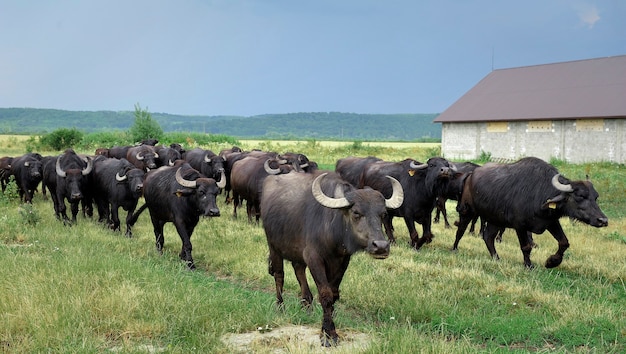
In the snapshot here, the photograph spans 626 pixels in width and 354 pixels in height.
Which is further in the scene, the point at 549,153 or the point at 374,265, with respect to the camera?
the point at 549,153

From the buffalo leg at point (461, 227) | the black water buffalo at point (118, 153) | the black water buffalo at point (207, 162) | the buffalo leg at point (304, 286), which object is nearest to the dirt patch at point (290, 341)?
the buffalo leg at point (304, 286)

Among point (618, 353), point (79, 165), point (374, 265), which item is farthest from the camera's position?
A: point (79, 165)

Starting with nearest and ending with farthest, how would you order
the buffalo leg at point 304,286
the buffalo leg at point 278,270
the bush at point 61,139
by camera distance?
the buffalo leg at point 304,286 < the buffalo leg at point 278,270 < the bush at point 61,139

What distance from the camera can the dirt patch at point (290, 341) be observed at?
16.0 ft

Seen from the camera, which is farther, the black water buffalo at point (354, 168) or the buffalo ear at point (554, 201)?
the black water buffalo at point (354, 168)

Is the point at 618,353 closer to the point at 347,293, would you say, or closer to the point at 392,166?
the point at 347,293

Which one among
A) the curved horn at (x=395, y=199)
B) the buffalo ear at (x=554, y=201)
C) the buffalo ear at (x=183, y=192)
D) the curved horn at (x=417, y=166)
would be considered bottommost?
the buffalo ear at (x=554, y=201)

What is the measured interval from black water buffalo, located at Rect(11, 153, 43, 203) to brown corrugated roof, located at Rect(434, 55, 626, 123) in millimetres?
26240

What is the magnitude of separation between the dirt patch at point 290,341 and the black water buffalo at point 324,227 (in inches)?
6.8

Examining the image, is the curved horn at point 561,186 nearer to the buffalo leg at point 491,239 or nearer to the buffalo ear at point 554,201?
the buffalo ear at point 554,201

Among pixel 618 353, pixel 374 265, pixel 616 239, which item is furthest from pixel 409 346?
pixel 616 239

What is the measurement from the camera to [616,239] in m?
11.9

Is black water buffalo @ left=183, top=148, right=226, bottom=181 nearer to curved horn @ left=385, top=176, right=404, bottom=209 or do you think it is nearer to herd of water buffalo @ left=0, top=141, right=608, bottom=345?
herd of water buffalo @ left=0, top=141, right=608, bottom=345

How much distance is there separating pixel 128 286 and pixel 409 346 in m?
A: 3.21
